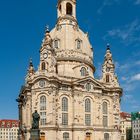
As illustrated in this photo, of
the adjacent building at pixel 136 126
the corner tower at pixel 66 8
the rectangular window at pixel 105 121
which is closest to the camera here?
the rectangular window at pixel 105 121

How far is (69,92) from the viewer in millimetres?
77438

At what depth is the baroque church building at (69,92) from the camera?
7400 cm

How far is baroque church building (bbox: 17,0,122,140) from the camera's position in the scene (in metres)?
74.0

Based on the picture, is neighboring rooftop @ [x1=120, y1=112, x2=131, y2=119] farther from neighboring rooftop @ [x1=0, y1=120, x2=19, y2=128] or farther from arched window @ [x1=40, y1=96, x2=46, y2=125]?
arched window @ [x1=40, y1=96, x2=46, y2=125]

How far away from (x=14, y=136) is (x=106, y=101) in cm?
8114

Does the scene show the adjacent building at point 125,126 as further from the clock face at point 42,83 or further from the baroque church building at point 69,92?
the clock face at point 42,83

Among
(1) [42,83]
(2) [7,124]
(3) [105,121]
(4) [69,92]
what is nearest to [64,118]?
(4) [69,92]

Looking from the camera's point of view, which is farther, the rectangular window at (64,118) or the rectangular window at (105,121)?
the rectangular window at (105,121)

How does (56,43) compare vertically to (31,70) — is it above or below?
above

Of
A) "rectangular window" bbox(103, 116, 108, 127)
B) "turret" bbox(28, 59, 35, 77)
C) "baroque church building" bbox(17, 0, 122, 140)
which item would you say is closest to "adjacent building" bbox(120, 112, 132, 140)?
"baroque church building" bbox(17, 0, 122, 140)

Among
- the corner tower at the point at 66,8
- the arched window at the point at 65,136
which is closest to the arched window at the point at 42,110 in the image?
the arched window at the point at 65,136

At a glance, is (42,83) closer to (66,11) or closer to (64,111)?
(64,111)

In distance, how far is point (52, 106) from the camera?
73062 millimetres

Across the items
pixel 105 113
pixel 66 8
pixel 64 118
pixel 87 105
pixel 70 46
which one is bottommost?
pixel 64 118
